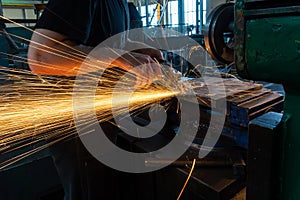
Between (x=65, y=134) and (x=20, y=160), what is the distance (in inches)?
24.5

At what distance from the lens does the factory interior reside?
507mm

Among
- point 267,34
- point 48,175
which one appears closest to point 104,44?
point 267,34

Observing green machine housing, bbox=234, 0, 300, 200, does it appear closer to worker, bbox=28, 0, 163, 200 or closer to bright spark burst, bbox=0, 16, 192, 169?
worker, bbox=28, 0, 163, 200

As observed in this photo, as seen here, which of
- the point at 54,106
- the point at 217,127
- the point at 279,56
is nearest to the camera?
the point at 279,56

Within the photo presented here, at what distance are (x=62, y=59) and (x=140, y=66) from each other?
0.36 m

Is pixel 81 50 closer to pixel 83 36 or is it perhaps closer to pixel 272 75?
pixel 83 36

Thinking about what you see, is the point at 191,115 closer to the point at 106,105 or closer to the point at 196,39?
the point at 106,105

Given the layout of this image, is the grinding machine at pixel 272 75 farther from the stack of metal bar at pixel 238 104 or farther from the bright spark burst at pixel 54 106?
the bright spark burst at pixel 54 106

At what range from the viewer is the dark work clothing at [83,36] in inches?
43.6

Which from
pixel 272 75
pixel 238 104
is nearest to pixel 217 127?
pixel 238 104

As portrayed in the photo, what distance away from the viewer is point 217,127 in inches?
48.9

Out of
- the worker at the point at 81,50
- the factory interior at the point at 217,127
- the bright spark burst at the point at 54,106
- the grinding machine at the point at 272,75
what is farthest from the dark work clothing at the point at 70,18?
the grinding machine at the point at 272,75

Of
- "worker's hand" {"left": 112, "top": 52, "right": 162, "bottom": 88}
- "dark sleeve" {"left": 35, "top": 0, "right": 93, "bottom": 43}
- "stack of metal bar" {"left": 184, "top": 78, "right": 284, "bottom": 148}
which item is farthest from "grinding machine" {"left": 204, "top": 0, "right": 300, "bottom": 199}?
"dark sleeve" {"left": 35, "top": 0, "right": 93, "bottom": 43}

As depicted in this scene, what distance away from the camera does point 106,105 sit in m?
1.58
